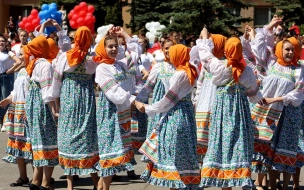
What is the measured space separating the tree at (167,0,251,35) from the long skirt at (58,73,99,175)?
20739 millimetres

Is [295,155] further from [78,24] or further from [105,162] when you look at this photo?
[78,24]

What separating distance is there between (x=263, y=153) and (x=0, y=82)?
7613 mm

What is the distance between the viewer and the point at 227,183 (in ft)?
24.6

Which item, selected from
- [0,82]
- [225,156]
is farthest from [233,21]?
[225,156]

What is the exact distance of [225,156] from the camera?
295 inches

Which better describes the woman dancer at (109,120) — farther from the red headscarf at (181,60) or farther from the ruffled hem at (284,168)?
the ruffled hem at (284,168)

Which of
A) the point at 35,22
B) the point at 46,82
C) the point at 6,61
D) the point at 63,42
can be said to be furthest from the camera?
the point at 6,61

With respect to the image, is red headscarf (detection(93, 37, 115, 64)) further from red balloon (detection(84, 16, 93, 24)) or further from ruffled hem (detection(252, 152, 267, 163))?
ruffled hem (detection(252, 152, 267, 163))

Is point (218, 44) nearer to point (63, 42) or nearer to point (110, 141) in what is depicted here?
point (110, 141)

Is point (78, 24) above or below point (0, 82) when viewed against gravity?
above

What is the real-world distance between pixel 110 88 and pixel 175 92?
2.71 feet

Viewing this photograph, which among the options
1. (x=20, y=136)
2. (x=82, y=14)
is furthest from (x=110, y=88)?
(x=20, y=136)

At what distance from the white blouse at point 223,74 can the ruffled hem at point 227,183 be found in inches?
32.4

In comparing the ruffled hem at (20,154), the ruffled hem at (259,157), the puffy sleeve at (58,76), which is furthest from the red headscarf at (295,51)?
the ruffled hem at (20,154)
